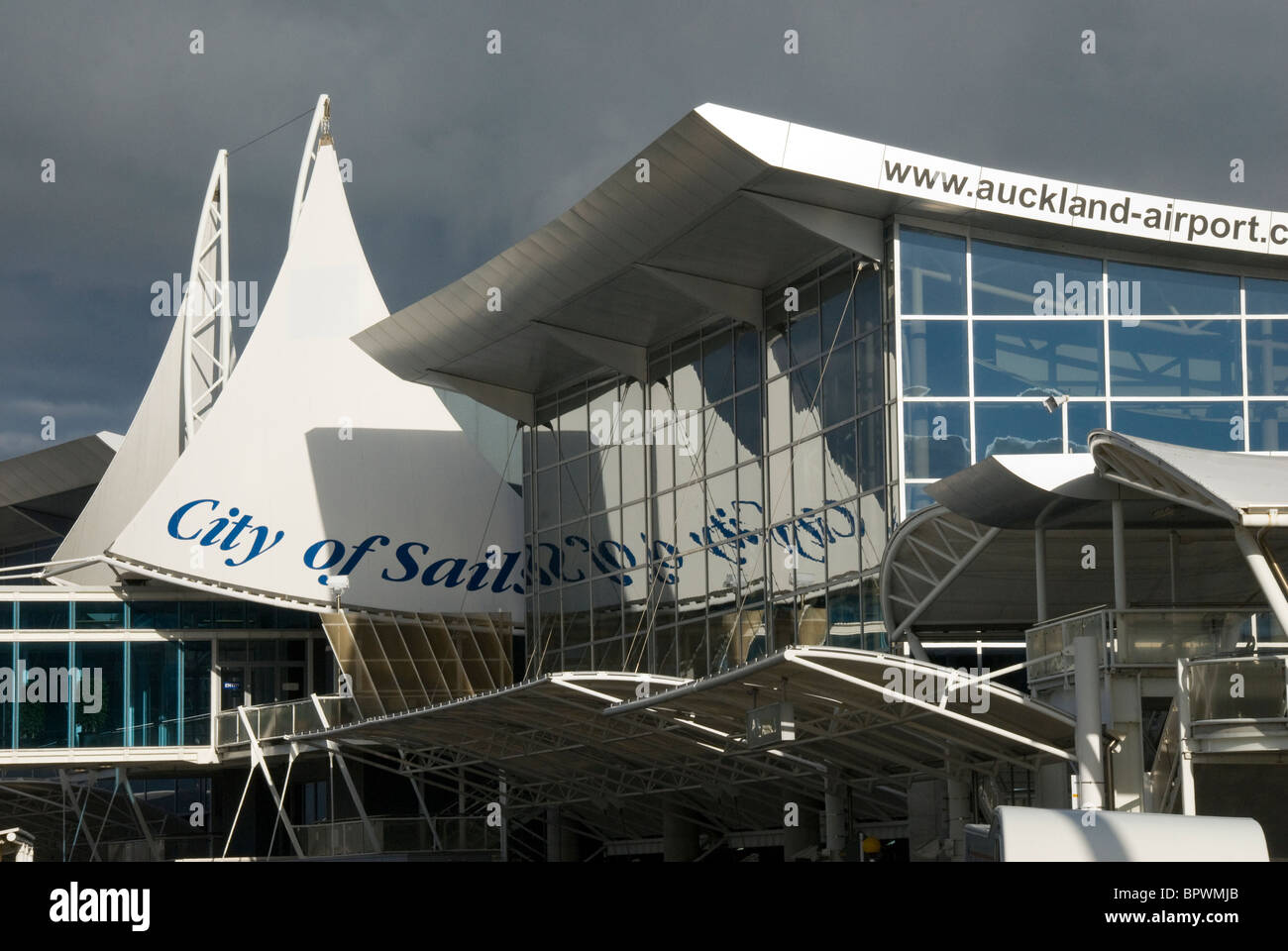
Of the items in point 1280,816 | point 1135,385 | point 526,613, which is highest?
point 1135,385

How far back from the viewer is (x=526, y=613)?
41.5m

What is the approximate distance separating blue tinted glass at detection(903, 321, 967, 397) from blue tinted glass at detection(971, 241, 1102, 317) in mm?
737

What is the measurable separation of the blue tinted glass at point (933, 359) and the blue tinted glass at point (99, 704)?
2053 centimetres

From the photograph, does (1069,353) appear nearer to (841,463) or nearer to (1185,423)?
(1185,423)

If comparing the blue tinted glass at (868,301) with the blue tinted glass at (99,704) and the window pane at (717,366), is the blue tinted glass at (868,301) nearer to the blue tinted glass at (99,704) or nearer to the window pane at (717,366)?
the window pane at (717,366)

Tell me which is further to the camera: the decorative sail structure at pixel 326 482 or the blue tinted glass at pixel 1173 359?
the decorative sail structure at pixel 326 482

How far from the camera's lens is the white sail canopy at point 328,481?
40281 mm

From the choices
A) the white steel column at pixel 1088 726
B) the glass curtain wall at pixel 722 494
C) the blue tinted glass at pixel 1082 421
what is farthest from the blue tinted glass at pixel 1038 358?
the white steel column at pixel 1088 726

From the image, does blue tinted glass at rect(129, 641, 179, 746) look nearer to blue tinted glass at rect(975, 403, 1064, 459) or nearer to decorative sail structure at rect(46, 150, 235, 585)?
decorative sail structure at rect(46, 150, 235, 585)

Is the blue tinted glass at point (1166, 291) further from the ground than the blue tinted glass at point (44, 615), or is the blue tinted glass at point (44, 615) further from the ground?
the blue tinted glass at point (1166, 291)

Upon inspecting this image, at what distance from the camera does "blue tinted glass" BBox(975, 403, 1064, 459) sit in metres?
29.0
